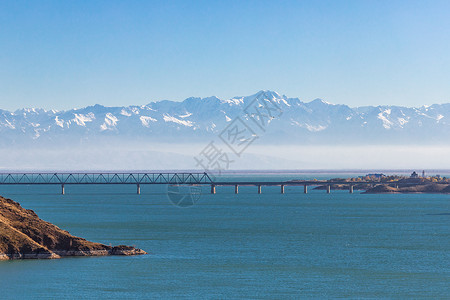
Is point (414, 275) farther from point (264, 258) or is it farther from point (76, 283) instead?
point (76, 283)

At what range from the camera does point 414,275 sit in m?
81.8

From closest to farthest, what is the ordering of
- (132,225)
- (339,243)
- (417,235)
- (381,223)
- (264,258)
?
(264,258), (339,243), (417,235), (132,225), (381,223)

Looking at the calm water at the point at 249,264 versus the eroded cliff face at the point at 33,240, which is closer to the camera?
the calm water at the point at 249,264

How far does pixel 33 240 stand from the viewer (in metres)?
83.8

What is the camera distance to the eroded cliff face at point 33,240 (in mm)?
81812

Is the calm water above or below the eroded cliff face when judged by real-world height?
below

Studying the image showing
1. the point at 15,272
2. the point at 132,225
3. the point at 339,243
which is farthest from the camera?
the point at 132,225

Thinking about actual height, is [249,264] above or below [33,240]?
below

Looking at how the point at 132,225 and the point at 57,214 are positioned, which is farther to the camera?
the point at 57,214

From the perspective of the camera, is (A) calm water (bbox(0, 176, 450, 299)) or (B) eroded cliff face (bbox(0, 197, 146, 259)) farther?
(B) eroded cliff face (bbox(0, 197, 146, 259))

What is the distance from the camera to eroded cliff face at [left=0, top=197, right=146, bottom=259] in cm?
8181

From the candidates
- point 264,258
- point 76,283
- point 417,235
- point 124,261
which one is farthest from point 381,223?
point 76,283

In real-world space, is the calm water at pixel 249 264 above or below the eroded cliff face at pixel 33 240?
below

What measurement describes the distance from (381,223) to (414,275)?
7423 cm
